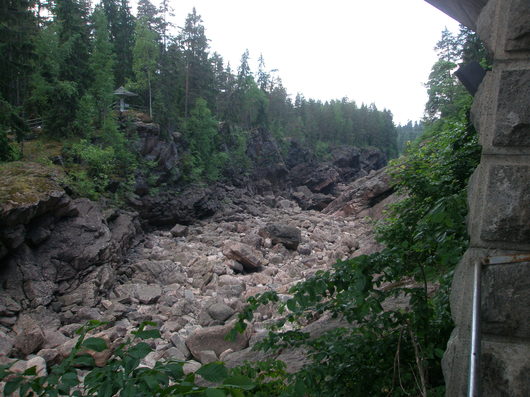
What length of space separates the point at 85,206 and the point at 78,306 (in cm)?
561

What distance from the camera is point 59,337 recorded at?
9742mm

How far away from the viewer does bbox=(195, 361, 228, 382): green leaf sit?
3.39ft

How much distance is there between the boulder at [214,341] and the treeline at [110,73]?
12355 mm

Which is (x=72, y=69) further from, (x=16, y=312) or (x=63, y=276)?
(x=16, y=312)

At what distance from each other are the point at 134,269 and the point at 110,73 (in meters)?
21.0

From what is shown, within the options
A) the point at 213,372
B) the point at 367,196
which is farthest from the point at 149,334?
the point at 367,196

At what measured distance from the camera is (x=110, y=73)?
1193 inches

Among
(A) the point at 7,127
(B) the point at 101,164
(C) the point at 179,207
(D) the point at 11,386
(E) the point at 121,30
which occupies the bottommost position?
(C) the point at 179,207

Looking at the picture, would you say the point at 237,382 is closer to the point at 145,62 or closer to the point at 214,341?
the point at 214,341

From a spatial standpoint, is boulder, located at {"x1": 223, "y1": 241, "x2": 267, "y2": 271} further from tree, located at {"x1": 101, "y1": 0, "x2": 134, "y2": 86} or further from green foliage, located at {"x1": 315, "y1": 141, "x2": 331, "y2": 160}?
green foliage, located at {"x1": 315, "y1": 141, "x2": 331, "y2": 160}

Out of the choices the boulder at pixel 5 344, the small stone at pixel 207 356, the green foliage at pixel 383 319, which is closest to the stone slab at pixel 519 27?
the green foliage at pixel 383 319

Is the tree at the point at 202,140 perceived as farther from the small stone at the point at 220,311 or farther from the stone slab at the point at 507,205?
the stone slab at the point at 507,205

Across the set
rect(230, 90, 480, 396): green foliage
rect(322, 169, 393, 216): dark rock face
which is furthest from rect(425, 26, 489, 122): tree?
rect(230, 90, 480, 396): green foliage

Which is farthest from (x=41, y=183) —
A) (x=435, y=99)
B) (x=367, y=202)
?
(x=435, y=99)
